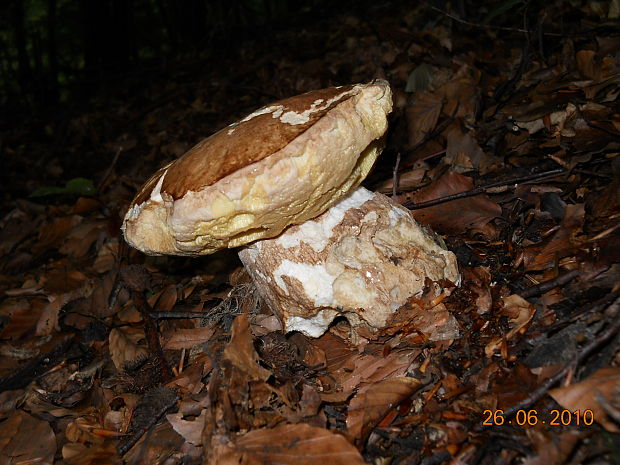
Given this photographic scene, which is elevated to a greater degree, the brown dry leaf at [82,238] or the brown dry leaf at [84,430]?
the brown dry leaf at [82,238]

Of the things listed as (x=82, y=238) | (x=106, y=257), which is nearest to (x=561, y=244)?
(x=106, y=257)

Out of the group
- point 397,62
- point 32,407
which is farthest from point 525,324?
point 397,62

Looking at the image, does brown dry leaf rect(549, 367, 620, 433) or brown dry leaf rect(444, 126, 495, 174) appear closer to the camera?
brown dry leaf rect(549, 367, 620, 433)

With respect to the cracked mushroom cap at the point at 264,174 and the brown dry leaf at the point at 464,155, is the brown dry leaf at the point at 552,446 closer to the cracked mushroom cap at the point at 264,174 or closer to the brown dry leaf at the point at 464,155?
the cracked mushroom cap at the point at 264,174

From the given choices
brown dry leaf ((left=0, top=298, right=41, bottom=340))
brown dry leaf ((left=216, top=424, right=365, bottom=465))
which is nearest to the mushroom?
brown dry leaf ((left=216, top=424, right=365, bottom=465))

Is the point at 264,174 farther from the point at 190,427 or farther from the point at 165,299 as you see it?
the point at 165,299

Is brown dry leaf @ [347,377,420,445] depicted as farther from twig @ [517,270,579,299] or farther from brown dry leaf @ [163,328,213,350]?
brown dry leaf @ [163,328,213,350]

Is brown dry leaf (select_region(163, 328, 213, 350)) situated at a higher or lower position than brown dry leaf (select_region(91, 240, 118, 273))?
higher

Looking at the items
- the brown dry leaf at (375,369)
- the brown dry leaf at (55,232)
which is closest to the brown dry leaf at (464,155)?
the brown dry leaf at (375,369)
